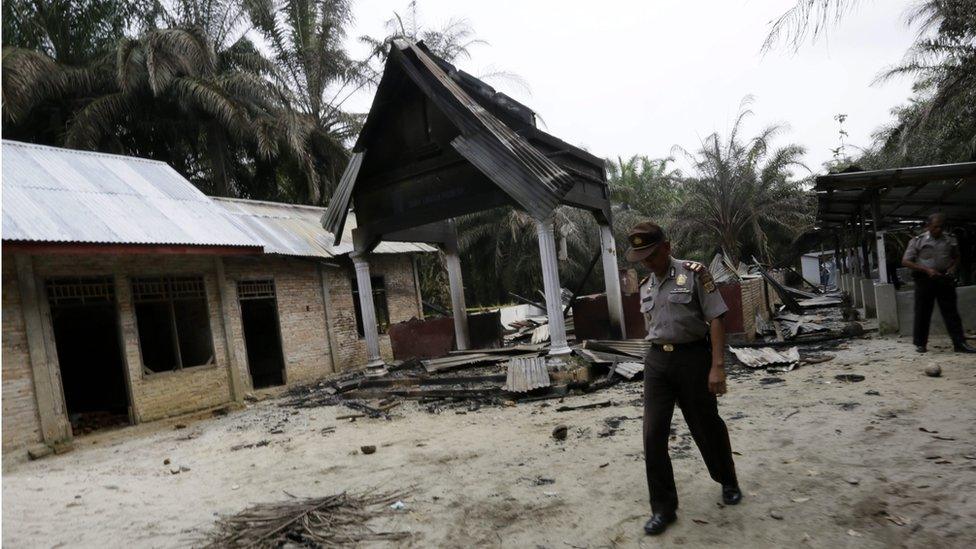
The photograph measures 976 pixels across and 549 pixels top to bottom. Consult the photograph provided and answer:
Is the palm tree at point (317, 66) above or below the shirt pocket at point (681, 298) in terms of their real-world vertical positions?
above

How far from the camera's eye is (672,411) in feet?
11.5

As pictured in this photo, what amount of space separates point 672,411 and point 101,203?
9.80m

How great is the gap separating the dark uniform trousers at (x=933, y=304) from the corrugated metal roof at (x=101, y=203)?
10896 mm

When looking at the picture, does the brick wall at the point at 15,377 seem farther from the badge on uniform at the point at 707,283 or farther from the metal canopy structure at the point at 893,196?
the metal canopy structure at the point at 893,196

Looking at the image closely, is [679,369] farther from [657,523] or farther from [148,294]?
[148,294]

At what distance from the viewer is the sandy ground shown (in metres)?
3.39

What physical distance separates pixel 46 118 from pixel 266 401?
13982 millimetres

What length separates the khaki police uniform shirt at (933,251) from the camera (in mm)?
7125

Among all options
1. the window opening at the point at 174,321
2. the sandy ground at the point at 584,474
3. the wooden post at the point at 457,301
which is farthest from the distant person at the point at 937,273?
the window opening at the point at 174,321

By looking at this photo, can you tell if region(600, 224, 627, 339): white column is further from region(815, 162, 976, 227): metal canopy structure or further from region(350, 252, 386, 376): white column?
region(350, 252, 386, 376): white column

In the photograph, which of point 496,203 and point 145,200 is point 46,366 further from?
point 496,203

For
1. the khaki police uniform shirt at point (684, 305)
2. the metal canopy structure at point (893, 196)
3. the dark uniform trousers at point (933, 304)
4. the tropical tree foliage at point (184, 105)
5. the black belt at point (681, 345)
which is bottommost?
the dark uniform trousers at point (933, 304)

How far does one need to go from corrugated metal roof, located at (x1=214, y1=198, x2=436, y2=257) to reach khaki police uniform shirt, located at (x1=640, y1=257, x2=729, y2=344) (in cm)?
922

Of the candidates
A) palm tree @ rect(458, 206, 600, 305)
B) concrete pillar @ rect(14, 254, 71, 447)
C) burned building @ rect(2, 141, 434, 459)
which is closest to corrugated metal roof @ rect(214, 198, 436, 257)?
burned building @ rect(2, 141, 434, 459)
